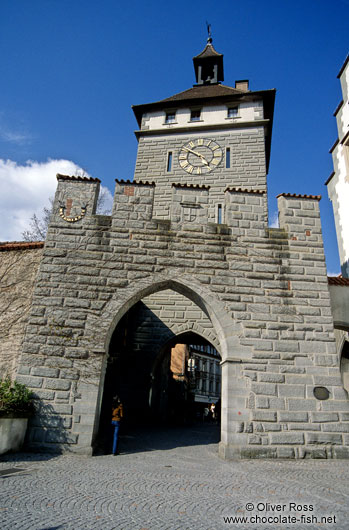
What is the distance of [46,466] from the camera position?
4.63m

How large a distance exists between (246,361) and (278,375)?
621mm

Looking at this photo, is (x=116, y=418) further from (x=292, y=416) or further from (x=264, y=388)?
(x=292, y=416)

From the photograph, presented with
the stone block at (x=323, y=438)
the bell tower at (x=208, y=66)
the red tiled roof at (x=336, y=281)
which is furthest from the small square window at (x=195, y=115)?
the stone block at (x=323, y=438)

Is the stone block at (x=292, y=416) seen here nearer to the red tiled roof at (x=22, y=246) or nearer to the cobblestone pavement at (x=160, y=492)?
the cobblestone pavement at (x=160, y=492)

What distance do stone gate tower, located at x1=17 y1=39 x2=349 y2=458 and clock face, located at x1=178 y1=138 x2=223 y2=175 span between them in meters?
7.27

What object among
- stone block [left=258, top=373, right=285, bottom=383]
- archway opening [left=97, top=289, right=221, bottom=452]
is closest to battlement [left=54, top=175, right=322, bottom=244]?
stone block [left=258, top=373, right=285, bottom=383]

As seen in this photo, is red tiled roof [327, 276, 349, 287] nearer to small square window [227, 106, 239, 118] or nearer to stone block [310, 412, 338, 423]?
stone block [310, 412, 338, 423]

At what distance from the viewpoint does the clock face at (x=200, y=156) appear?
1417 centimetres

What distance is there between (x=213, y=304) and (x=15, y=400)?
373cm

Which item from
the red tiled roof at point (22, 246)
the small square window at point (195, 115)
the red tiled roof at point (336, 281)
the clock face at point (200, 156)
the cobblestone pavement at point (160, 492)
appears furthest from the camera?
the small square window at point (195, 115)

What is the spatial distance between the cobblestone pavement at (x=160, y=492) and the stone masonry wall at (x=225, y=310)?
1.84ft

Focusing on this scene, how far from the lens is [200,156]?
14469mm

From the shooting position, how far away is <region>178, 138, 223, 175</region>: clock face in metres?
14.2

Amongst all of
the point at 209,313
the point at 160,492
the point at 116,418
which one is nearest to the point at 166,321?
the point at 209,313
